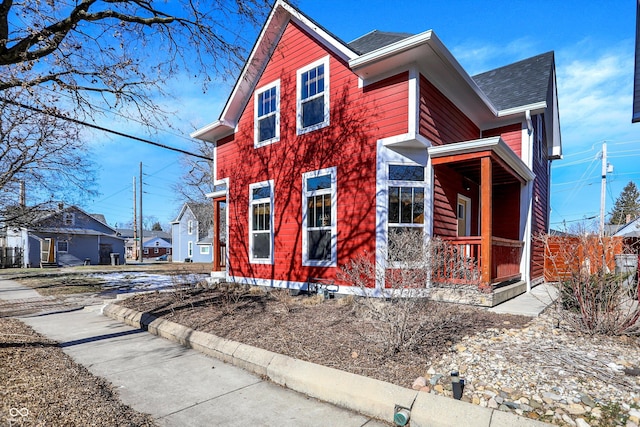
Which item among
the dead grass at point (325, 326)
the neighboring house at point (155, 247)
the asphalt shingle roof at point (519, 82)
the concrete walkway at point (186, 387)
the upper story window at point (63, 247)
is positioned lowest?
the neighboring house at point (155, 247)

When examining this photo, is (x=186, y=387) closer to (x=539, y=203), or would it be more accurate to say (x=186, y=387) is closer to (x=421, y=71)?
(x=421, y=71)

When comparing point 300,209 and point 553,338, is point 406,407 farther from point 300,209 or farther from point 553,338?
point 300,209

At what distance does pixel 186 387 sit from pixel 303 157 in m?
5.95

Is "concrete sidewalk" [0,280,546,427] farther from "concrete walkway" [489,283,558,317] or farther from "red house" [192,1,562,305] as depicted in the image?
"concrete walkway" [489,283,558,317]

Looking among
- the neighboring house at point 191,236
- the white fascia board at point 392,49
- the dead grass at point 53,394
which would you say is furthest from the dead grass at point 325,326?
the neighboring house at point 191,236

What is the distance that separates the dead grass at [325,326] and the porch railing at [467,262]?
0.68 metres

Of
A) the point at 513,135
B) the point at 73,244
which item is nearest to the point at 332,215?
the point at 513,135

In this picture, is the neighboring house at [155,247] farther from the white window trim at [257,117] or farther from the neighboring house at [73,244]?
the white window trim at [257,117]

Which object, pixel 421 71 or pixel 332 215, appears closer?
pixel 421 71

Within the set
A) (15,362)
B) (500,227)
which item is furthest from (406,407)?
(500,227)

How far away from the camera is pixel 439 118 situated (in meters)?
7.49

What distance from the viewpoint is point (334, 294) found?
293 inches

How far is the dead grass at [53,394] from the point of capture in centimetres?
281

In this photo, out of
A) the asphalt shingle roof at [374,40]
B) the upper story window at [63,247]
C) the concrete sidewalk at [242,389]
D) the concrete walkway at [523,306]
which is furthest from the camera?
the upper story window at [63,247]
